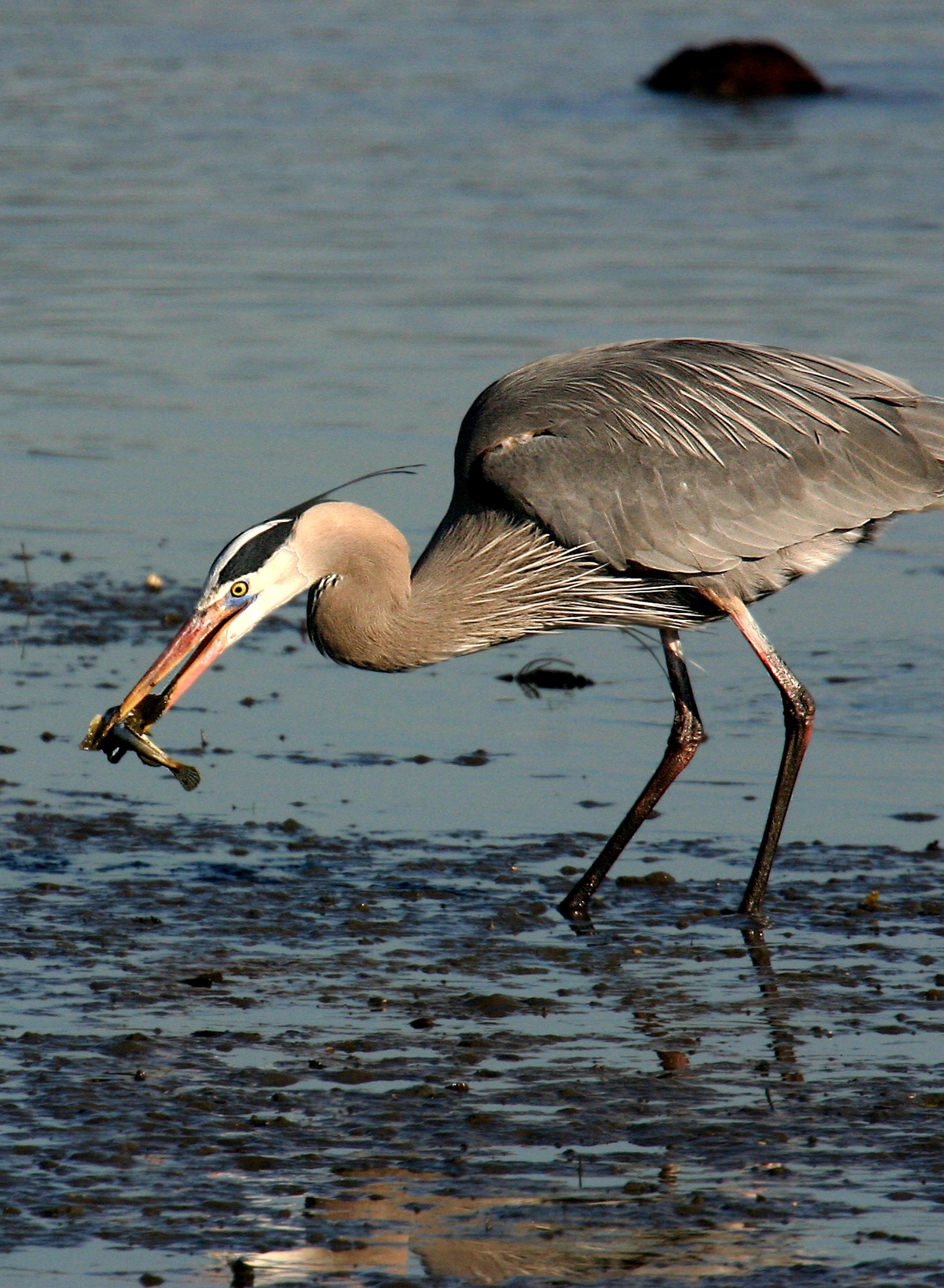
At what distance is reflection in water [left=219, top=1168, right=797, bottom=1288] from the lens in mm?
4332

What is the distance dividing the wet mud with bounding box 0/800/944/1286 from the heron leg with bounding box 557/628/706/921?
9 cm

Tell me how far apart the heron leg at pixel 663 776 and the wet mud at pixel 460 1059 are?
0.30 ft

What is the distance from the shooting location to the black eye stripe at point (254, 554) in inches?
253

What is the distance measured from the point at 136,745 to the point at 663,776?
1.76 meters

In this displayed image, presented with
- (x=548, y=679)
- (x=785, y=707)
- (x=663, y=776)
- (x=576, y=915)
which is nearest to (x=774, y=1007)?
(x=576, y=915)

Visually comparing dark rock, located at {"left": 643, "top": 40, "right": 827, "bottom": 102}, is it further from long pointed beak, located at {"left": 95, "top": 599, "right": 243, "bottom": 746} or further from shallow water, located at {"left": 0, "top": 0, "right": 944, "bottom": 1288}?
long pointed beak, located at {"left": 95, "top": 599, "right": 243, "bottom": 746}

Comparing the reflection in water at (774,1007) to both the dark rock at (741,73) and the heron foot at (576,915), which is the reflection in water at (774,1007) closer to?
the heron foot at (576,915)

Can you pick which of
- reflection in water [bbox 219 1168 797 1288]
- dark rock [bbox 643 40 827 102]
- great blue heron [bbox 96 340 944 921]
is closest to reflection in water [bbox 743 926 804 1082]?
great blue heron [bbox 96 340 944 921]

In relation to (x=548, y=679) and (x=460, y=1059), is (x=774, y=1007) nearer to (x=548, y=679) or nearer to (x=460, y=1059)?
(x=460, y=1059)

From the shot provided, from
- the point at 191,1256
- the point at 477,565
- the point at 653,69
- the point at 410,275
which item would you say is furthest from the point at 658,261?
the point at 653,69

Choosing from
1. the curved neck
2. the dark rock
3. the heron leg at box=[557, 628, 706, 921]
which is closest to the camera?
the heron leg at box=[557, 628, 706, 921]

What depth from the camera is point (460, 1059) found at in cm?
542

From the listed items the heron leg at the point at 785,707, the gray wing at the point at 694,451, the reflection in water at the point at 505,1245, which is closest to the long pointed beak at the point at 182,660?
the gray wing at the point at 694,451

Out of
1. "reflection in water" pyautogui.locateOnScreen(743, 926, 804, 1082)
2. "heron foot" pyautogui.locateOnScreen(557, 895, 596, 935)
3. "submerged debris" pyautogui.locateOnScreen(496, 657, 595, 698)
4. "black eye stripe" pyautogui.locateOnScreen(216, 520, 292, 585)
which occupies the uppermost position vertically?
"black eye stripe" pyautogui.locateOnScreen(216, 520, 292, 585)
